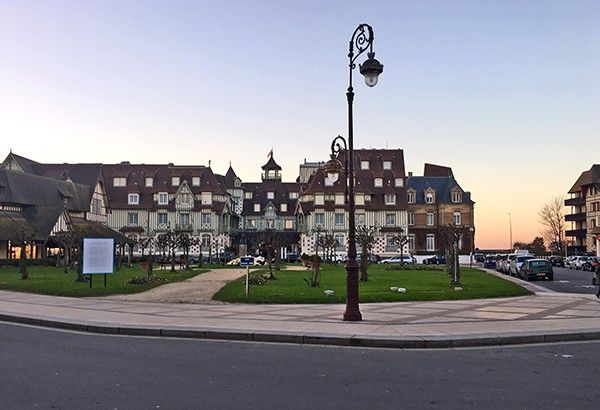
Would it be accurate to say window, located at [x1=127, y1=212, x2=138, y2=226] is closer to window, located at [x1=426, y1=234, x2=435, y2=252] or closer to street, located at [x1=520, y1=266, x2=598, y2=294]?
window, located at [x1=426, y1=234, x2=435, y2=252]

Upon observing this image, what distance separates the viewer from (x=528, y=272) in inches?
1532

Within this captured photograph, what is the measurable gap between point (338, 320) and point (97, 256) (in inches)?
573

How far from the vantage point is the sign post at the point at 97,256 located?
2552 cm

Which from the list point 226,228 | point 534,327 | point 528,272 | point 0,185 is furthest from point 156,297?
point 226,228

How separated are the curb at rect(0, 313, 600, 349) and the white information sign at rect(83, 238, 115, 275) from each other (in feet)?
39.2

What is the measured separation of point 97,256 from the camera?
2589 centimetres

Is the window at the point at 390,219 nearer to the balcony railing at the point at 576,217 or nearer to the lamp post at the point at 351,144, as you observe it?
the balcony railing at the point at 576,217

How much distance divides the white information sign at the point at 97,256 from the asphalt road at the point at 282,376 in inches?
518

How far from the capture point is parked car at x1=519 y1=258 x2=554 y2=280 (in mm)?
38656

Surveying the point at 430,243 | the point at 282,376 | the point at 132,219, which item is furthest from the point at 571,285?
the point at 132,219

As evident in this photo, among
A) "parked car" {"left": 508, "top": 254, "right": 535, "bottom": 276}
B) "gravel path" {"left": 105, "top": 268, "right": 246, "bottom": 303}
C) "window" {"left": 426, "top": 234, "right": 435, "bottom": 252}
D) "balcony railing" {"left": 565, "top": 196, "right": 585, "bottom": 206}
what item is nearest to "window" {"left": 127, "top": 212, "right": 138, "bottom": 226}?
"window" {"left": 426, "top": 234, "right": 435, "bottom": 252}

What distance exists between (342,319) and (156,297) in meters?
9.52

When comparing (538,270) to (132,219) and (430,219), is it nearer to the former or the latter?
(430,219)

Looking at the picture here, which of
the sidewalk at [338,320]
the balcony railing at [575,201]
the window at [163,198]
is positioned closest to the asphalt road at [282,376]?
the sidewalk at [338,320]
